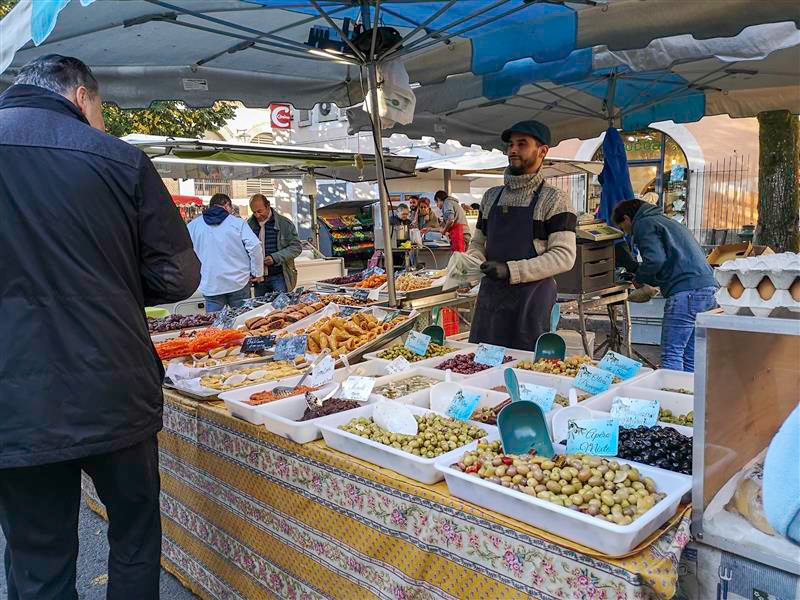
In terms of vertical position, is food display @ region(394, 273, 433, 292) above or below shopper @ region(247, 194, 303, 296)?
below

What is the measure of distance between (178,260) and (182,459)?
4.13 ft

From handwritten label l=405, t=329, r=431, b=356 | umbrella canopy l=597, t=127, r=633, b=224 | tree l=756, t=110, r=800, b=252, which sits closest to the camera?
handwritten label l=405, t=329, r=431, b=356

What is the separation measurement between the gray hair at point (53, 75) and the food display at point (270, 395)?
1283mm

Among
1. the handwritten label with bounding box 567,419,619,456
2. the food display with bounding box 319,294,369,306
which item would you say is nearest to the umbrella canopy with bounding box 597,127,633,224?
the food display with bounding box 319,294,369,306

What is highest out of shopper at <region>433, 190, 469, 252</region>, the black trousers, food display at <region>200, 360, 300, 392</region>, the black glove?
shopper at <region>433, 190, 469, 252</region>

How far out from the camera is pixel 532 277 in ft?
10.5

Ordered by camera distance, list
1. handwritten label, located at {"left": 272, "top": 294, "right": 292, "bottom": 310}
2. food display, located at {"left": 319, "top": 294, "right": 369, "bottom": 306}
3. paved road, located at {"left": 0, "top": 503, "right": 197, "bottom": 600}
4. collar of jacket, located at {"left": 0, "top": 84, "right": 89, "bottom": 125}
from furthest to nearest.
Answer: food display, located at {"left": 319, "top": 294, "right": 369, "bottom": 306}, handwritten label, located at {"left": 272, "top": 294, "right": 292, "bottom": 310}, paved road, located at {"left": 0, "top": 503, "right": 197, "bottom": 600}, collar of jacket, located at {"left": 0, "top": 84, "right": 89, "bottom": 125}

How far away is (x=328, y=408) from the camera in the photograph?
83.0 inches

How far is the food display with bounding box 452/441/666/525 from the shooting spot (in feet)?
4.13

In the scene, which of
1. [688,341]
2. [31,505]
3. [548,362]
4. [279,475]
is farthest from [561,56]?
[31,505]

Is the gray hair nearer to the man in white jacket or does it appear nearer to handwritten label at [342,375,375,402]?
handwritten label at [342,375,375,402]

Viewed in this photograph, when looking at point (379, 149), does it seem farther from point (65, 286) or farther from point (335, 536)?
point (335, 536)

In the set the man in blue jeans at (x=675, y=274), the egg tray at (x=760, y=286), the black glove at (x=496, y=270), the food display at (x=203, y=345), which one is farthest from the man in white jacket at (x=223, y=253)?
the egg tray at (x=760, y=286)

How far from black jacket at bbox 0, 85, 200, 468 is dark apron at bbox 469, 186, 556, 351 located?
7.15ft
